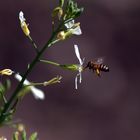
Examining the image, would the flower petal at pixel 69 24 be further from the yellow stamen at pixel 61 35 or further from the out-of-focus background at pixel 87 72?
the out-of-focus background at pixel 87 72

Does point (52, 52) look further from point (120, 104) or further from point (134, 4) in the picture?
point (134, 4)

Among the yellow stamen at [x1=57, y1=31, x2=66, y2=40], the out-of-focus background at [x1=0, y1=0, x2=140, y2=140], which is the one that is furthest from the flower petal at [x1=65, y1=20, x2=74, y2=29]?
the out-of-focus background at [x1=0, y1=0, x2=140, y2=140]

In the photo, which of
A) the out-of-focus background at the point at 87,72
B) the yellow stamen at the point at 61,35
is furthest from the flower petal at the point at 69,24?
the out-of-focus background at the point at 87,72

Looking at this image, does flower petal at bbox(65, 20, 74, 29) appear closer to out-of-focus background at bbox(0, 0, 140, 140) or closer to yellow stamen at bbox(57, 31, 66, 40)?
yellow stamen at bbox(57, 31, 66, 40)

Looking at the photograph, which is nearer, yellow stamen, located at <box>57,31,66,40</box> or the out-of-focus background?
yellow stamen, located at <box>57,31,66,40</box>

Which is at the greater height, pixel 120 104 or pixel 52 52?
pixel 52 52

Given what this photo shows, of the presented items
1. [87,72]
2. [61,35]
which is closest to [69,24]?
[61,35]

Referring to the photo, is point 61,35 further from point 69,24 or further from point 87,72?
point 87,72

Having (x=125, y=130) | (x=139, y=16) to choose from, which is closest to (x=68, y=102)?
(x=125, y=130)
